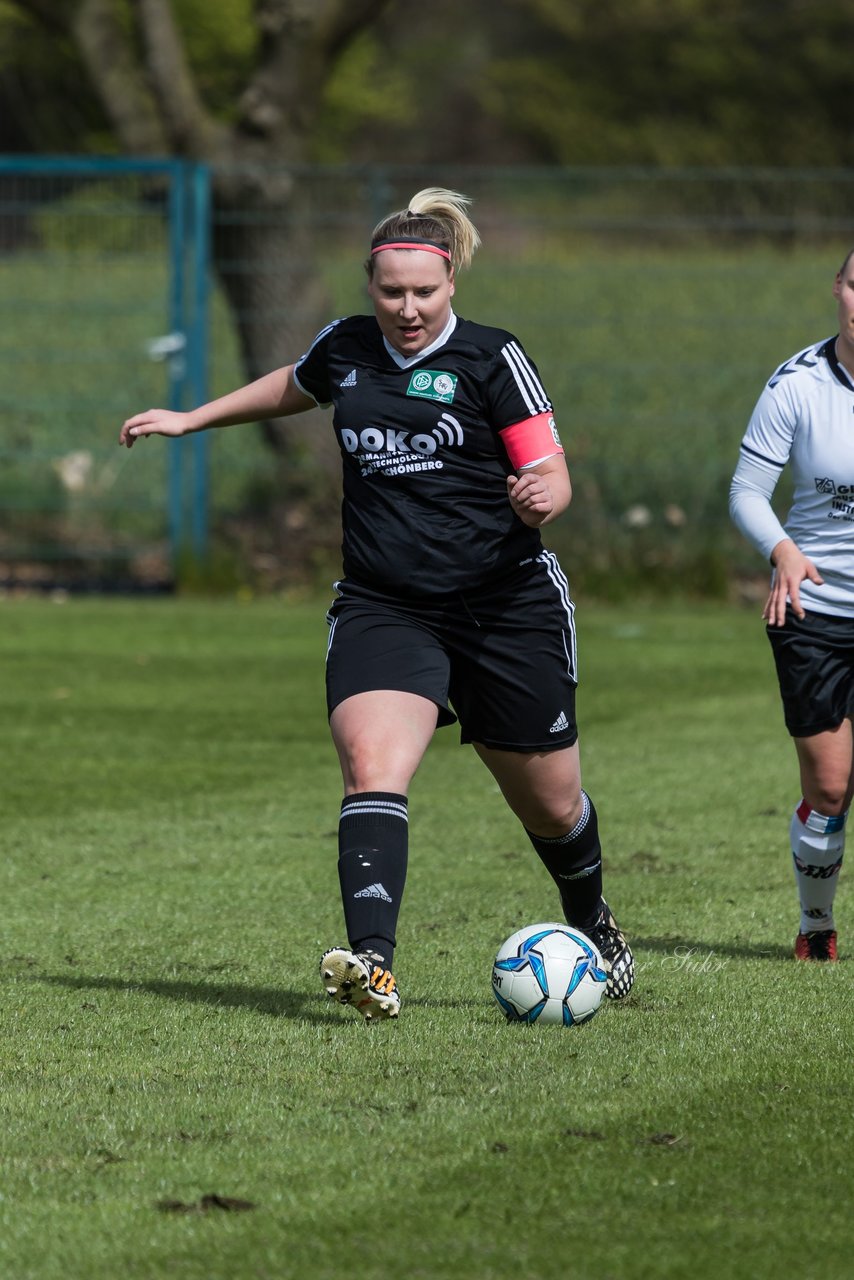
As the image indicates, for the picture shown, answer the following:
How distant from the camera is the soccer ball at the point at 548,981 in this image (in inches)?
188

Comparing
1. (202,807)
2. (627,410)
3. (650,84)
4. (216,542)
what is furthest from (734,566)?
(650,84)

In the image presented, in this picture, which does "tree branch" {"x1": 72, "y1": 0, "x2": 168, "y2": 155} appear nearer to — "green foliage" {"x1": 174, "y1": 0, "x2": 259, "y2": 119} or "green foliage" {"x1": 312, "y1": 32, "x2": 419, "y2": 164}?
"green foliage" {"x1": 174, "y1": 0, "x2": 259, "y2": 119}

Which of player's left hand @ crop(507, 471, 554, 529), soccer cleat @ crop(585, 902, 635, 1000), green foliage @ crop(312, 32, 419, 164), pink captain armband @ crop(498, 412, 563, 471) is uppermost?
green foliage @ crop(312, 32, 419, 164)

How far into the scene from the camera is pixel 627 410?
1438cm

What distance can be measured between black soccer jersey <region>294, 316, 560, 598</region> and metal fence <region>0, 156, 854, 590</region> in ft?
30.8

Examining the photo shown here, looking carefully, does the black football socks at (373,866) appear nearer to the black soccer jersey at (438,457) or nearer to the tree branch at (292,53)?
the black soccer jersey at (438,457)

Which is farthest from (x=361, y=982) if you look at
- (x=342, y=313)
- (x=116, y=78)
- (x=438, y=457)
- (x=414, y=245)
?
(x=116, y=78)

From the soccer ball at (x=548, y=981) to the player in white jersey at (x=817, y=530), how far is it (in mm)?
1012

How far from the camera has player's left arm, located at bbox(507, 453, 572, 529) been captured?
4.65 metres

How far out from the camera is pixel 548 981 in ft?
15.7

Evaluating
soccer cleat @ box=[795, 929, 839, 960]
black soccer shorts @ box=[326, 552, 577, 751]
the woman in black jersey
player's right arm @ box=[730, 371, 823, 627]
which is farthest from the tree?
black soccer shorts @ box=[326, 552, 577, 751]

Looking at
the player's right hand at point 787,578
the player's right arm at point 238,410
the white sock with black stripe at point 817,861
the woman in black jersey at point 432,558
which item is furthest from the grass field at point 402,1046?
the player's right arm at point 238,410

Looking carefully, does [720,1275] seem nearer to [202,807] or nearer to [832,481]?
[832,481]

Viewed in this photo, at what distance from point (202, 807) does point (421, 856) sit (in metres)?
1.26
